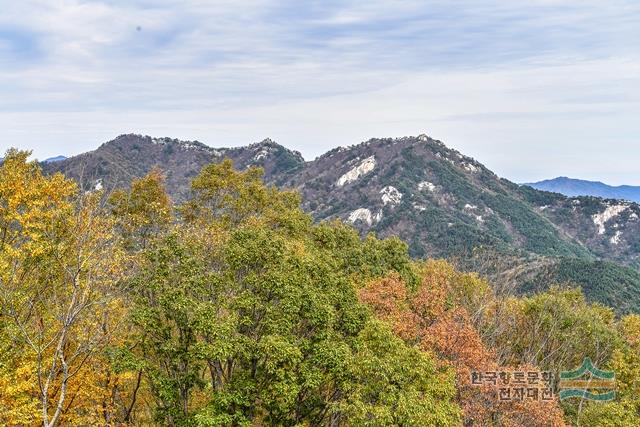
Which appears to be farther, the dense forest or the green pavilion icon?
the green pavilion icon

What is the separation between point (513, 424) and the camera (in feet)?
105

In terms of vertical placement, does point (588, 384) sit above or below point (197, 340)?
below

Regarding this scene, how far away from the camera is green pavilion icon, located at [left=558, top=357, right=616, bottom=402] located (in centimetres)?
4481

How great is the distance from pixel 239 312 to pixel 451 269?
182 feet

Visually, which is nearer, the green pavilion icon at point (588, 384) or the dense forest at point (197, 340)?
the dense forest at point (197, 340)

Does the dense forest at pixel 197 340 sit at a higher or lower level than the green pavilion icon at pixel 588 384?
higher

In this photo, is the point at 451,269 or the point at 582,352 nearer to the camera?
the point at 582,352

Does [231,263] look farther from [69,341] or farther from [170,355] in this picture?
[69,341]

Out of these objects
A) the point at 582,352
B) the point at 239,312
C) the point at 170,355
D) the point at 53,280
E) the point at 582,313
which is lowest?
the point at 582,352

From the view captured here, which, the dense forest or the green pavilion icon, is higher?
the dense forest

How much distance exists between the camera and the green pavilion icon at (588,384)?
147 feet

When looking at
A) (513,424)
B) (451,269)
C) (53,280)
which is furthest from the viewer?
(451,269)

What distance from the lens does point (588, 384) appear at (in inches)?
1854

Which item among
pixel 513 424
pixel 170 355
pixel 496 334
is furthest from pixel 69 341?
pixel 496 334
